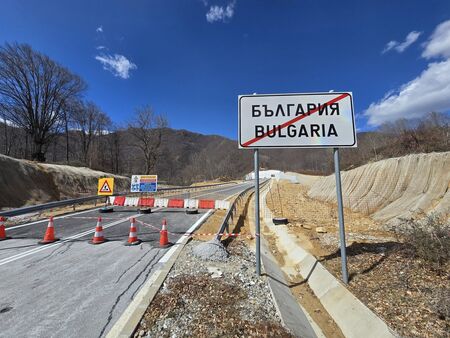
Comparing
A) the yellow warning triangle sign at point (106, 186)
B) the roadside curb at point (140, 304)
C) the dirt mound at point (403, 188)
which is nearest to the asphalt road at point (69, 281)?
the roadside curb at point (140, 304)

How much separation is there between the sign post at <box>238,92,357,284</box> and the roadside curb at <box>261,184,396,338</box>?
137cm

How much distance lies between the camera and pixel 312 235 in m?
8.68

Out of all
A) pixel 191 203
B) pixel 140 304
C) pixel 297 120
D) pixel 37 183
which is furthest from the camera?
pixel 37 183

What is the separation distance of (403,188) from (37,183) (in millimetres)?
26199

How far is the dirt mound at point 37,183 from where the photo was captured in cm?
1658

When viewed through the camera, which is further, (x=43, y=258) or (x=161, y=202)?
(x=161, y=202)

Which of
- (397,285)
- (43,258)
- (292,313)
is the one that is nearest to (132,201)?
(43,258)

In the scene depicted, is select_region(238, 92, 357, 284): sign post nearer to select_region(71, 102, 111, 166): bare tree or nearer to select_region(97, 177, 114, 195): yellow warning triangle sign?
select_region(97, 177, 114, 195): yellow warning triangle sign

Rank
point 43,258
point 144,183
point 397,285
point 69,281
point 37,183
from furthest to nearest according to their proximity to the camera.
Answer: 1. point 37,183
2. point 144,183
3. point 43,258
4. point 69,281
5. point 397,285

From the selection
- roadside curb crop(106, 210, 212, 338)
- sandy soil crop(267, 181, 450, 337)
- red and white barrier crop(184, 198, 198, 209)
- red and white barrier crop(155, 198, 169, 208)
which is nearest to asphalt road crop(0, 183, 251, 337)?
roadside curb crop(106, 210, 212, 338)

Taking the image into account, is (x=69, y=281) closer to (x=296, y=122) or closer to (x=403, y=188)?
(x=296, y=122)

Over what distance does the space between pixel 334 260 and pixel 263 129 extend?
11.8 ft

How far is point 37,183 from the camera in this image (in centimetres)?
1998

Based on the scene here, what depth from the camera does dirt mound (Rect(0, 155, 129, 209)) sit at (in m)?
16.6
